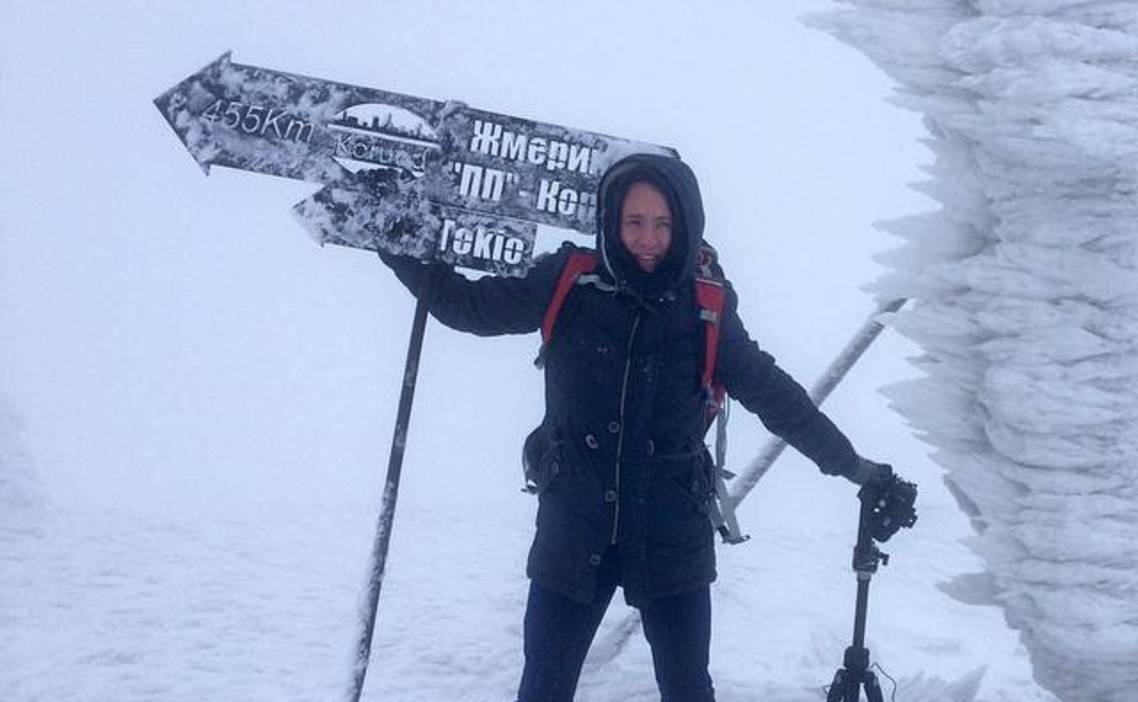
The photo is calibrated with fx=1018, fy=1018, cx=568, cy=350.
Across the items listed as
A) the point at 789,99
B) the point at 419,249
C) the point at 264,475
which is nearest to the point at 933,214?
the point at 419,249

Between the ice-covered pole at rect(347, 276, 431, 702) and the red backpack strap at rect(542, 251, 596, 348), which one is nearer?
the red backpack strap at rect(542, 251, 596, 348)

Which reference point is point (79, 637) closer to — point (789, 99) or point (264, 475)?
point (264, 475)

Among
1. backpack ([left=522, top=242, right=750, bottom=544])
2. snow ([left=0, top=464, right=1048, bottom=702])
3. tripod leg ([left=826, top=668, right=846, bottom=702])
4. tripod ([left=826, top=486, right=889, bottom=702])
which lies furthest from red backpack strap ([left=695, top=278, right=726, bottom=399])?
snow ([left=0, top=464, right=1048, bottom=702])

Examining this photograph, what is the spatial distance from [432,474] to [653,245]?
410 cm

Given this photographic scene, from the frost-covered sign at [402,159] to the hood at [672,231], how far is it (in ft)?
1.72

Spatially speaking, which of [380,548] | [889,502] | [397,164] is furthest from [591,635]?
[397,164]

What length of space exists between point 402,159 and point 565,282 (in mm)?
820

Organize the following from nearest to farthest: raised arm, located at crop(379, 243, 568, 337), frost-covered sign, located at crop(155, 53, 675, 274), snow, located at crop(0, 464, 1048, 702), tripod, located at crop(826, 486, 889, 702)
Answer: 1. raised arm, located at crop(379, 243, 568, 337)
2. tripod, located at crop(826, 486, 889, 702)
3. frost-covered sign, located at crop(155, 53, 675, 274)
4. snow, located at crop(0, 464, 1048, 702)

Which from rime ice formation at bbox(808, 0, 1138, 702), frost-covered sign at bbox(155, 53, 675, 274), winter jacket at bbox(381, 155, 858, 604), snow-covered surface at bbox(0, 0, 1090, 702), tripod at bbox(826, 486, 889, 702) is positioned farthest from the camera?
snow-covered surface at bbox(0, 0, 1090, 702)

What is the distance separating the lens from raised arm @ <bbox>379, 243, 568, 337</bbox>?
9.26 feet

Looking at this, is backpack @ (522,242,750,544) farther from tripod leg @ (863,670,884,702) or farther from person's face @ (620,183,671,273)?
tripod leg @ (863,670,884,702)

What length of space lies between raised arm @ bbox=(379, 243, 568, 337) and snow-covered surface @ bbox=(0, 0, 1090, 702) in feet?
7.80

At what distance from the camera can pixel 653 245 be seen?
105 inches

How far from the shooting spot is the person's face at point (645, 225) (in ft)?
8.78
